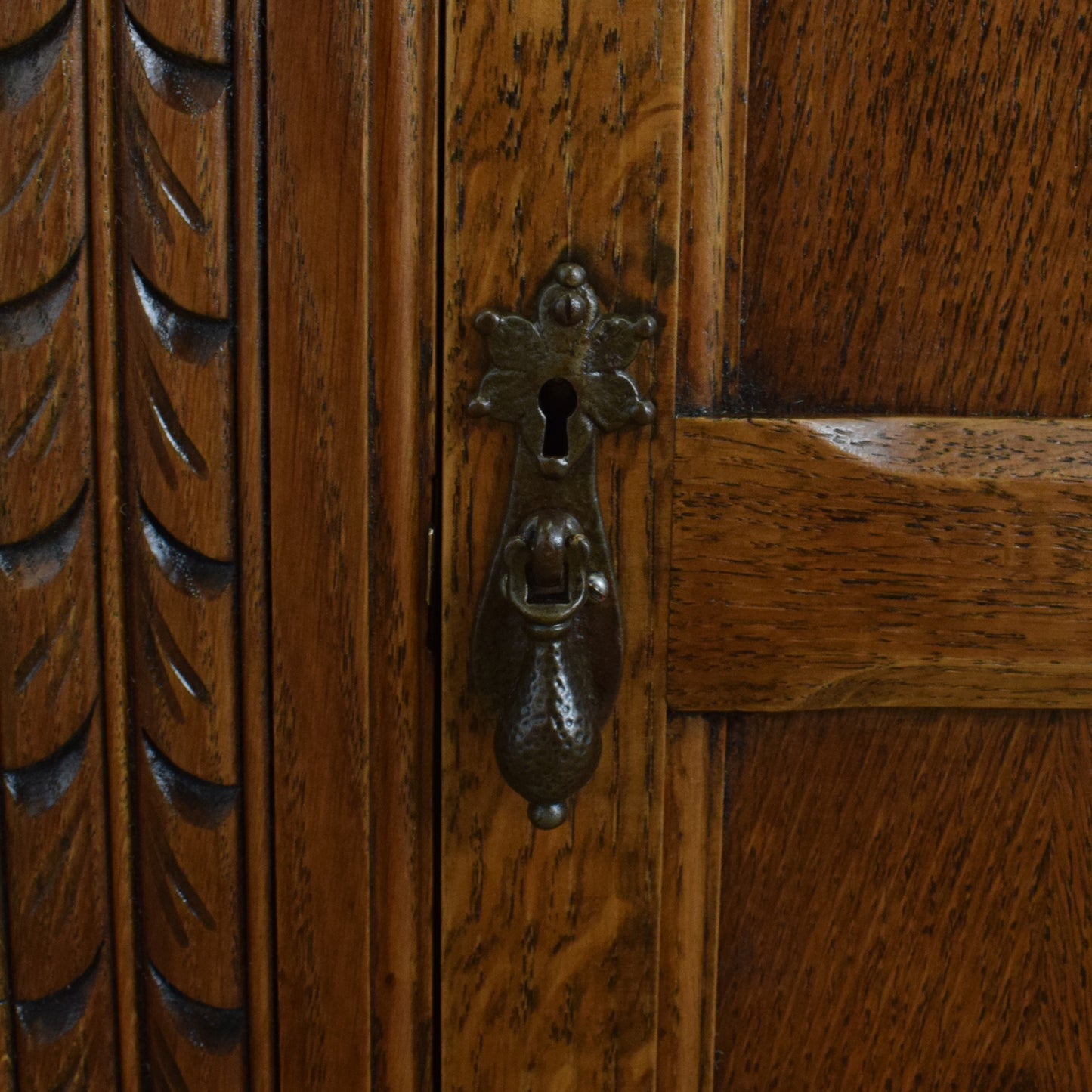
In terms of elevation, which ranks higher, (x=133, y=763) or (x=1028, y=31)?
(x=1028, y=31)

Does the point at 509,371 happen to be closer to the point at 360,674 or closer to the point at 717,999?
the point at 360,674

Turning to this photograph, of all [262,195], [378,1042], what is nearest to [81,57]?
[262,195]

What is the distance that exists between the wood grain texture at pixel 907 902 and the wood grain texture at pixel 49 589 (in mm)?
276

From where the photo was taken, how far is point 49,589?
1.20ft

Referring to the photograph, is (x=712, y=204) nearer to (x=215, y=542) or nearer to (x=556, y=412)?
(x=556, y=412)

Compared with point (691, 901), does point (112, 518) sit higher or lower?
higher

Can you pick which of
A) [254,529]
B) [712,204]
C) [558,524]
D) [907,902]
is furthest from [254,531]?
[907,902]

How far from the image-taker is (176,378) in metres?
0.36

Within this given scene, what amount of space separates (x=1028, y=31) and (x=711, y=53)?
14 cm

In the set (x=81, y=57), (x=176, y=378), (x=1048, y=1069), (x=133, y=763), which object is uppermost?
(x=81, y=57)

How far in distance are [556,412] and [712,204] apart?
4.3 inches

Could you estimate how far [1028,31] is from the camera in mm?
389

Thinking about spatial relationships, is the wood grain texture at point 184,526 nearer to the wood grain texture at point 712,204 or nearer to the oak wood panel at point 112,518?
the oak wood panel at point 112,518

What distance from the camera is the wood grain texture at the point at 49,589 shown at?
0.35 meters
